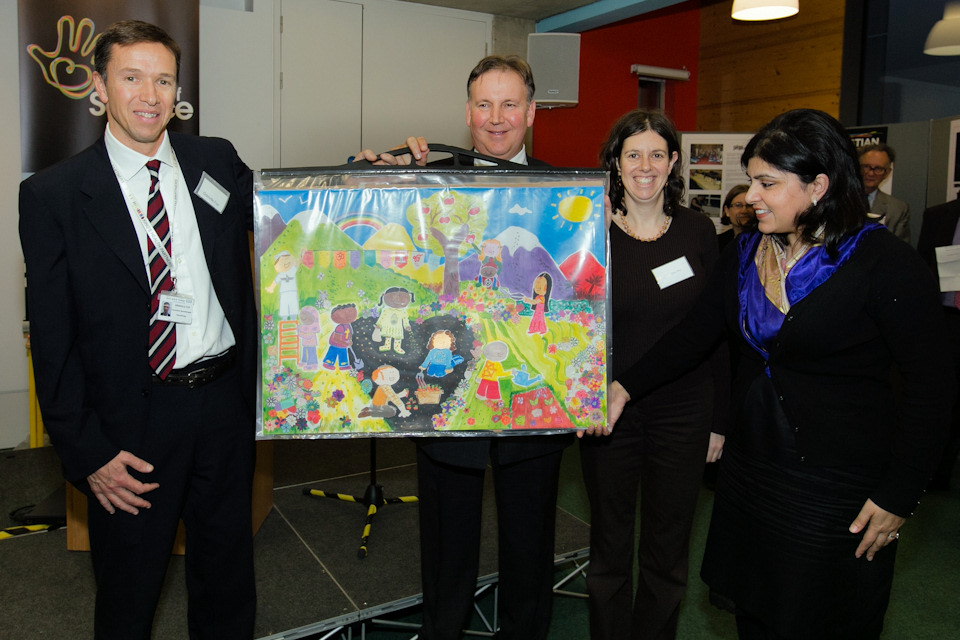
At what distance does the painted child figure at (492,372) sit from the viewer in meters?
1.66

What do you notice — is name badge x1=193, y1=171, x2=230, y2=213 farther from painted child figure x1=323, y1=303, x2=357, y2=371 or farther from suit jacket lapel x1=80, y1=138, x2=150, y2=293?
painted child figure x1=323, y1=303, x2=357, y2=371

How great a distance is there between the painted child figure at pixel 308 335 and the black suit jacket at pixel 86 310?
38cm

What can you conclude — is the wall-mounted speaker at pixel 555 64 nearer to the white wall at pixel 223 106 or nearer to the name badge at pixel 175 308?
the white wall at pixel 223 106

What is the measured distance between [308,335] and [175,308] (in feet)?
1.13

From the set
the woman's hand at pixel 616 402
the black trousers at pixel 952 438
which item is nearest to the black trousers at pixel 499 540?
the woman's hand at pixel 616 402

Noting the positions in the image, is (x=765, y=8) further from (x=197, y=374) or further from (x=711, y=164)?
(x=197, y=374)

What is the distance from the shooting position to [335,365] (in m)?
1.64

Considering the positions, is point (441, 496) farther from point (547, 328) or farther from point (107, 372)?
point (107, 372)

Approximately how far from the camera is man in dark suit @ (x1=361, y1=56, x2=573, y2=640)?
1942 millimetres

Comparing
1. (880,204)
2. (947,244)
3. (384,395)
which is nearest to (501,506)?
(384,395)

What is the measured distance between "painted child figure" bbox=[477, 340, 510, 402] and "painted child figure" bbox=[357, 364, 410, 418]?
0.60 ft

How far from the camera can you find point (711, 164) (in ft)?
22.7

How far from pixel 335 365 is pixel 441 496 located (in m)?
0.54

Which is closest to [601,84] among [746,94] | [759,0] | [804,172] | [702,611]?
[746,94]
